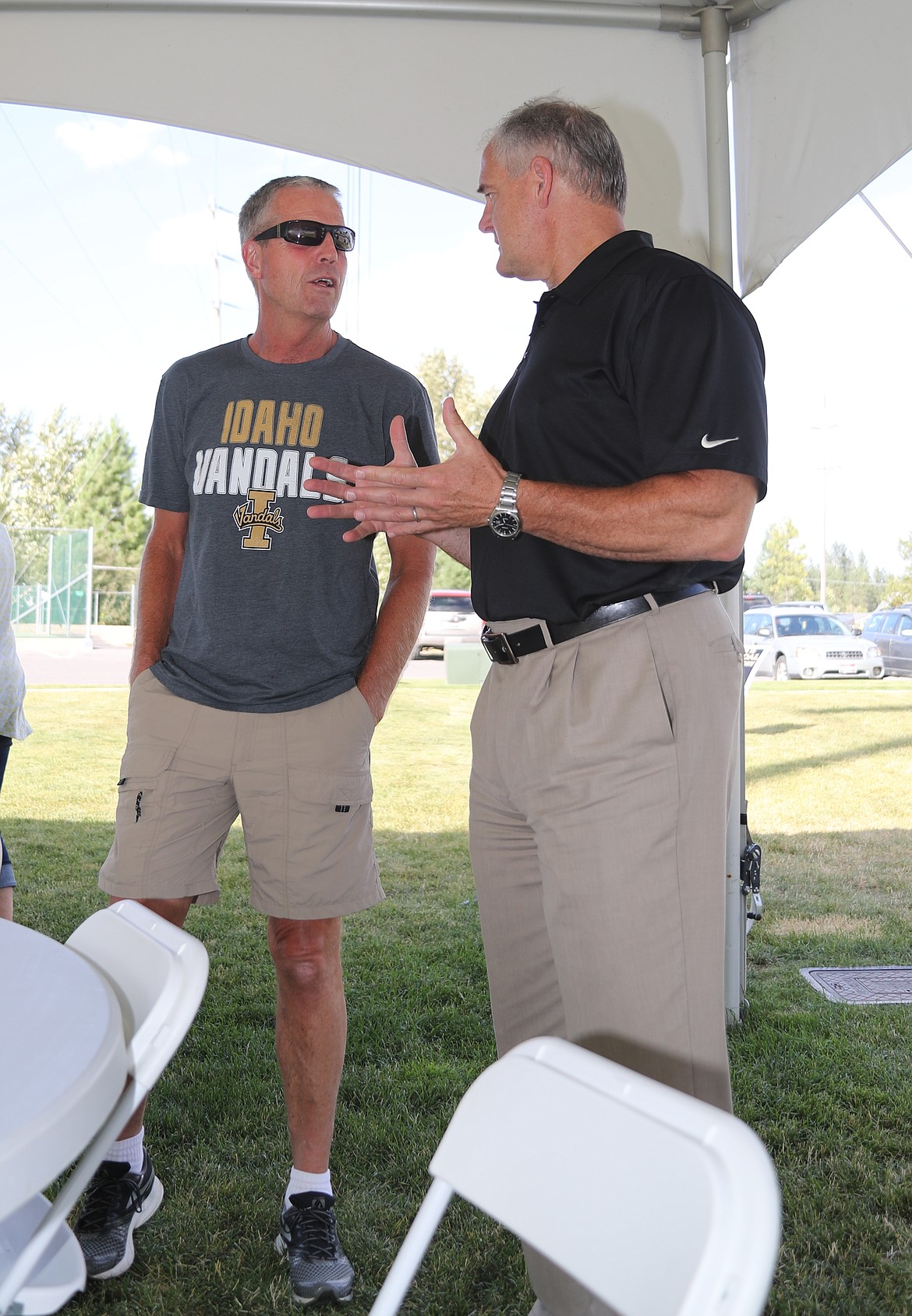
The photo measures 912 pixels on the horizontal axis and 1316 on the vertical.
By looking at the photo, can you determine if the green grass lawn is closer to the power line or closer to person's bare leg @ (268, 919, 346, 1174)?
person's bare leg @ (268, 919, 346, 1174)

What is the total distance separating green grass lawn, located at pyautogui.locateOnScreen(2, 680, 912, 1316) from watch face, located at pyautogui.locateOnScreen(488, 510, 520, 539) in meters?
0.88

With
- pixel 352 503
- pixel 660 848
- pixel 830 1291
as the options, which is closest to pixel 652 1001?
pixel 660 848

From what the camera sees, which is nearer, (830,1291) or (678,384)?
(678,384)

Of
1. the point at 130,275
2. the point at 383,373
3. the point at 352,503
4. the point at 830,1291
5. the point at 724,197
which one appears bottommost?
the point at 830,1291

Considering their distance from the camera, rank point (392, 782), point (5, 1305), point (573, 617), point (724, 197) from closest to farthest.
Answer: point (5, 1305)
point (573, 617)
point (724, 197)
point (392, 782)

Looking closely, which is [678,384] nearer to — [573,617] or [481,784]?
[573,617]

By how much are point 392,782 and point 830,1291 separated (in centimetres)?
685

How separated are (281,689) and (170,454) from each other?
568 mm

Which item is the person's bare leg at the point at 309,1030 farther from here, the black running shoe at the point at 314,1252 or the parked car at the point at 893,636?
the parked car at the point at 893,636

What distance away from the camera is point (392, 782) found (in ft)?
28.7

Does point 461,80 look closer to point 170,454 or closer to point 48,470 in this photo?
point 170,454

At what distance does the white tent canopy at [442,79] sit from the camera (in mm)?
2717

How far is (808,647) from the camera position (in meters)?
14.2

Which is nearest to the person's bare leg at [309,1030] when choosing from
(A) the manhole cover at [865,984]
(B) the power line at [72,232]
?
(A) the manhole cover at [865,984]
